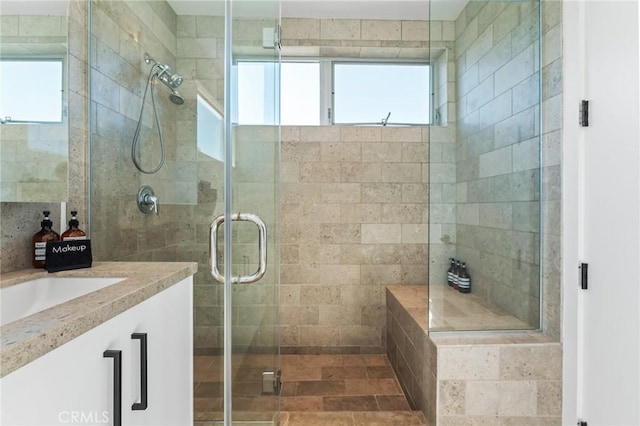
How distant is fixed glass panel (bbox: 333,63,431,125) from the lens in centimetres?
295

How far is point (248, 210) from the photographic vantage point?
1.59m

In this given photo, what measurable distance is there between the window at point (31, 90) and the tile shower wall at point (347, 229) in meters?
1.72

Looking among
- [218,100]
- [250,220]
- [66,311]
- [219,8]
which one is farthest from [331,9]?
[66,311]

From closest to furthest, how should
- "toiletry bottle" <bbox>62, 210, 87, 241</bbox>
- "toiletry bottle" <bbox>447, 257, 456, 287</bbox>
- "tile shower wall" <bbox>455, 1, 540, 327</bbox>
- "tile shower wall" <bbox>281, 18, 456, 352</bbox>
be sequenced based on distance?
"toiletry bottle" <bbox>62, 210, 87, 241</bbox>, "tile shower wall" <bbox>455, 1, 540, 327</bbox>, "toiletry bottle" <bbox>447, 257, 456, 287</bbox>, "tile shower wall" <bbox>281, 18, 456, 352</bbox>

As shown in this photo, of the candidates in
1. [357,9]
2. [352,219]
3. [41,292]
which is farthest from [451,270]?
[357,9]

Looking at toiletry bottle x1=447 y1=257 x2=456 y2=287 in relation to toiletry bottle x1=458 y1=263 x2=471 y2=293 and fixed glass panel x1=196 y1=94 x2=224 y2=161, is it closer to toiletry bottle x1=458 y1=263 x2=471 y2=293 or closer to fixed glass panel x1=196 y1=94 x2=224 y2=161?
toiletry bottle x1=458 y1=263 x2=471 y2=293

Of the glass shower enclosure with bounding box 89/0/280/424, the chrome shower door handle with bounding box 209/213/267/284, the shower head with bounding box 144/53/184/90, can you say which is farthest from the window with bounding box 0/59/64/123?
the chrome shower door handle with bounding box 209/213/267/284

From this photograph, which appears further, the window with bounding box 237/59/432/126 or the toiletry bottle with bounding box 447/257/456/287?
the window with bounding box 237/59/432/126

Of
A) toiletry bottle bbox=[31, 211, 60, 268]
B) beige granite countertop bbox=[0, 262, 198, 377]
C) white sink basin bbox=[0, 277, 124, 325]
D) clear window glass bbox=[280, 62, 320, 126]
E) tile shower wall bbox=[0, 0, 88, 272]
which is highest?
clear window glass bbox=[280, 62, 320, 126]

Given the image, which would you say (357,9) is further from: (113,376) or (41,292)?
(113,376)

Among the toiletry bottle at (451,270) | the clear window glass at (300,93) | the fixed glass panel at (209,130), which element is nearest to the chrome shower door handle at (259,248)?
the fixed glass panel at (209,130)

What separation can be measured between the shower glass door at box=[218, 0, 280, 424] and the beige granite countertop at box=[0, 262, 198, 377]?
38cm

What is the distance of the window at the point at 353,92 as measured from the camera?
2.93m

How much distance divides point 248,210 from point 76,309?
3.03 ft
